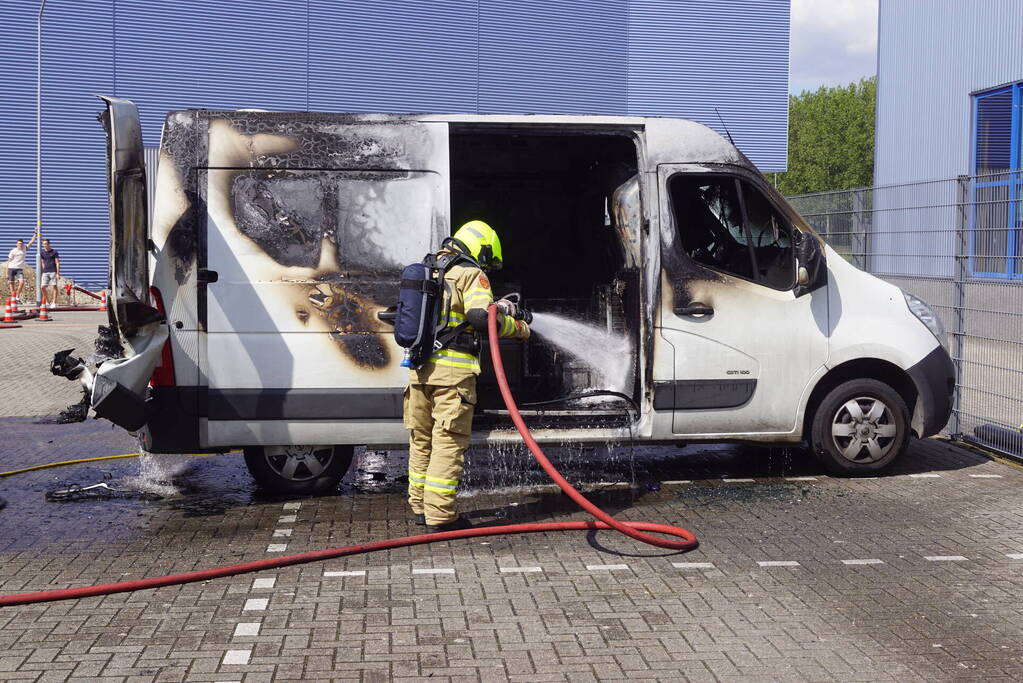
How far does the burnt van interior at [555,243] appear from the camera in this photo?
8.09m

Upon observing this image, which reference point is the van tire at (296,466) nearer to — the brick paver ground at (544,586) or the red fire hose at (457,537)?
the brick paver ground at (544,586)

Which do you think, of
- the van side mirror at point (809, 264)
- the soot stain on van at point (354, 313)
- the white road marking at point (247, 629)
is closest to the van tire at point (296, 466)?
the soot stain on van at point (354, 313)

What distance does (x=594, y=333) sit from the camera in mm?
8758

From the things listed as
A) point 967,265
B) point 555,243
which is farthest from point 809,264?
point 555,243

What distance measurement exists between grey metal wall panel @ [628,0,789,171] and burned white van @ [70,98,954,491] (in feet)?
78.0

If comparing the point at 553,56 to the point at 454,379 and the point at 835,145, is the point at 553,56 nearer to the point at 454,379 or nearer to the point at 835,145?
the point at 454,379

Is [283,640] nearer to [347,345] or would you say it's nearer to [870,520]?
[347,345]

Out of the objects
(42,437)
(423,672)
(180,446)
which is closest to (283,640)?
(423,672)

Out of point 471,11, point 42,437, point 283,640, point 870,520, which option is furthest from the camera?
point 471,11

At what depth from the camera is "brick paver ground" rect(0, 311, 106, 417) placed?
465 inches

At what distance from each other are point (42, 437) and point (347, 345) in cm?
412

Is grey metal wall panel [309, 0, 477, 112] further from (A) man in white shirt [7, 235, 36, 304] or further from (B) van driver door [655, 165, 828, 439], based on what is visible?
(B) van driver door [655, 165, 828, 439]

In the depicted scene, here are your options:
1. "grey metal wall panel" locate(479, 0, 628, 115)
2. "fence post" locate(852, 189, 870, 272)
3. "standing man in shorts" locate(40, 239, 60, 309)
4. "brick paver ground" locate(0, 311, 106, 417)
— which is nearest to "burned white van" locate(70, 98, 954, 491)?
"fence post" locate(852, 189, 870, 272)

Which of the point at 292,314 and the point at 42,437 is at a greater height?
the point at 292,314
